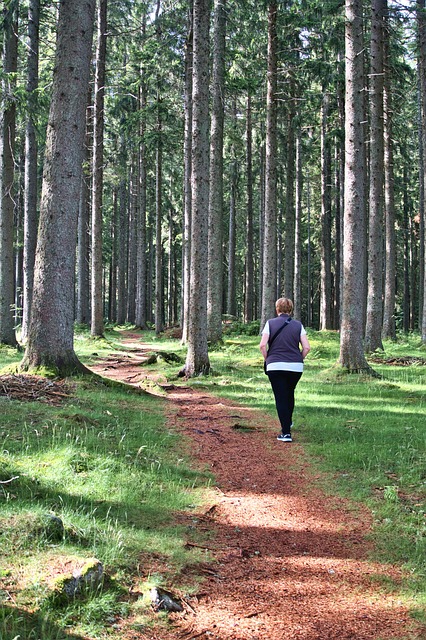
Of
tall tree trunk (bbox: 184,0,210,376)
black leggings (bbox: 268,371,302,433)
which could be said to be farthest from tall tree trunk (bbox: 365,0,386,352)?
black leggings (bbox: 268,371,302,433)

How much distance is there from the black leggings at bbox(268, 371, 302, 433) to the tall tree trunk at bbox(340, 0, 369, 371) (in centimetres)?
501

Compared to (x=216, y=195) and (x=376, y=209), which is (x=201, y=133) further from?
(x=376, y=209)

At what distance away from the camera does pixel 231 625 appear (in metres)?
3.13

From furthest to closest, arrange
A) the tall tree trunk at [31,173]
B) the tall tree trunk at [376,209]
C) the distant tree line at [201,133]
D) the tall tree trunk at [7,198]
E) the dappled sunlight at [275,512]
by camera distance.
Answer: the tall tree trunk at [31,173] < the tall tree trunk at [376,209] < the tall tree trunk at [7,198] < the distant tree line at [201,133] < the dappled sunlight at [275,512]

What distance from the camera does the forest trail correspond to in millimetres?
3148

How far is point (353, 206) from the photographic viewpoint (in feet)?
39.6

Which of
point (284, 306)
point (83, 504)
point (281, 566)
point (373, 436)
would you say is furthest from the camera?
point (284, 306)

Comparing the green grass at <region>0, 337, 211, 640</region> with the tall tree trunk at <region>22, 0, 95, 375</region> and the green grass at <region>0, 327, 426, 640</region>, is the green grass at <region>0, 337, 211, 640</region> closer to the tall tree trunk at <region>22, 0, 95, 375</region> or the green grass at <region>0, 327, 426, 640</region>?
the green grass at <region>0, 327, 426, 640</region>

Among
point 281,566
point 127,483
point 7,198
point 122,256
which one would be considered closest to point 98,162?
point 7,198

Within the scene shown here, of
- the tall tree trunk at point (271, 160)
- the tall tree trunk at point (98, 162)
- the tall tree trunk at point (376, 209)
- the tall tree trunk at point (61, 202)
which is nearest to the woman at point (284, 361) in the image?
the tall tree trunk at point (61, 202)

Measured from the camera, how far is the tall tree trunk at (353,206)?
12109mm

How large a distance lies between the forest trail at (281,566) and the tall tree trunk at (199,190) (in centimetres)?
530

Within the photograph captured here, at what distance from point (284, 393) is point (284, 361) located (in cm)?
45

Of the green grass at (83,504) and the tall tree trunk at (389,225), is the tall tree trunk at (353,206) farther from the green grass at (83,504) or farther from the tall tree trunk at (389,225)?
the tall tree trunk at (389,225)
